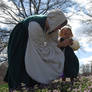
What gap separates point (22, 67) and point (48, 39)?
2.34 feet

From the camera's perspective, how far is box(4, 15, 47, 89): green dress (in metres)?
3.55

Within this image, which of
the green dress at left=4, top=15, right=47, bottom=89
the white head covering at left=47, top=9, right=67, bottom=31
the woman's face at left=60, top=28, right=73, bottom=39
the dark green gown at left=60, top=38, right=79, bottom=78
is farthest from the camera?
the woman's face at left=60, top=28, right=73, bottom=39

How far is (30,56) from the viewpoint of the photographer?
3605mm

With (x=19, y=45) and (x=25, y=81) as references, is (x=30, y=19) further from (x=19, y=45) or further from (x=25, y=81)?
(x=25, y=81)

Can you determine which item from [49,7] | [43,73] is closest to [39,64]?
[43,73]

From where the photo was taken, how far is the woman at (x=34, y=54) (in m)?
3.56

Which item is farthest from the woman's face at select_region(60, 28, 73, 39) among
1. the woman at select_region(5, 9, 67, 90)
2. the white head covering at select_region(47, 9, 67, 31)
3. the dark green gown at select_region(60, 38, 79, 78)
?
the white head covering at select_region(47, 9, 67, 31)

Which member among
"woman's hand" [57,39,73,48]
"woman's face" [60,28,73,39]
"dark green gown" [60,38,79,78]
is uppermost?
"woman's face" [60,28,73,39]

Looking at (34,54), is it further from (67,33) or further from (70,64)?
(67,33)

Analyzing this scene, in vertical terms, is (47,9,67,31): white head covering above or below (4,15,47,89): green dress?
above

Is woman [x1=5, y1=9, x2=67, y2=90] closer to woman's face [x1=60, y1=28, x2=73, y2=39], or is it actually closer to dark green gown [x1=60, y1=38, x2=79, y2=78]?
dark green gown [x1=60, y1=38, x2=79, y2=78]

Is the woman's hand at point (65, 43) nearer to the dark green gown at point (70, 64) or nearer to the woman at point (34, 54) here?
the dark green gown at point (70, 64)

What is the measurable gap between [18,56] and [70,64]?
0.96 metres

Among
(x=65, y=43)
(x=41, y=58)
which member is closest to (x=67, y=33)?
(x=65, y=43)
